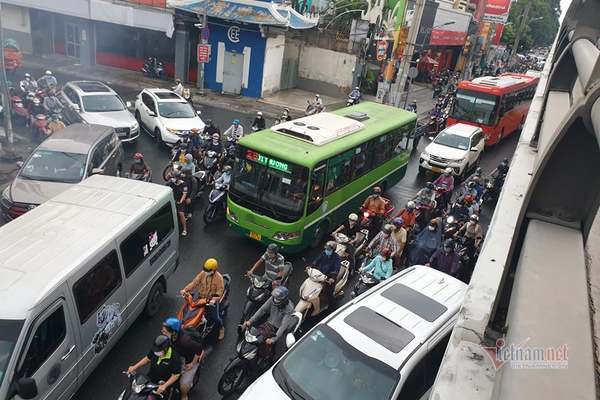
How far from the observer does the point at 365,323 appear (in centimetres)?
588

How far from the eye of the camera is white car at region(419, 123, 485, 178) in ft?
55.1

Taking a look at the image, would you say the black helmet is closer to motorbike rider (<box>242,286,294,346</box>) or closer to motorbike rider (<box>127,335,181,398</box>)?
motorbike rider (<box>127,335,181,398</box>)

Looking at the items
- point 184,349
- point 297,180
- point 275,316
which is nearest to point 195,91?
point 297,180

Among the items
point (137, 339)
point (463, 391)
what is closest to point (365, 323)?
point (463, 391)

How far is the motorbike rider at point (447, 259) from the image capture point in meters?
8.91

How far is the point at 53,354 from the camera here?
542 cm

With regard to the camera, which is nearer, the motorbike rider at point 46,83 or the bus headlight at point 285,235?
the bus headlight at point 285,235

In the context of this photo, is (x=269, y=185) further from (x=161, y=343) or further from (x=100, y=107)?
(x=100, y=107)

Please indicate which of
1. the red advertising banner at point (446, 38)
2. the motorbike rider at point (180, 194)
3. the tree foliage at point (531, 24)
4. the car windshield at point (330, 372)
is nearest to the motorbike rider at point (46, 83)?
the motorbike rider at point (180, 194)

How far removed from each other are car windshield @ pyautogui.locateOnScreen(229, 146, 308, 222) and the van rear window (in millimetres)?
2361

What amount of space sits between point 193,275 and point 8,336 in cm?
480

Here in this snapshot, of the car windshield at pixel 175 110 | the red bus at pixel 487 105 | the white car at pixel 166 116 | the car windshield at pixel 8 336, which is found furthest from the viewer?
the red bus at pixel 487 105

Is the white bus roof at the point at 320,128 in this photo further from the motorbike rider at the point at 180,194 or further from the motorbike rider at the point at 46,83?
the motorbike rider at the point at 46,83

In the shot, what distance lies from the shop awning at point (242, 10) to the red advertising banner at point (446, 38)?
16349 mm
